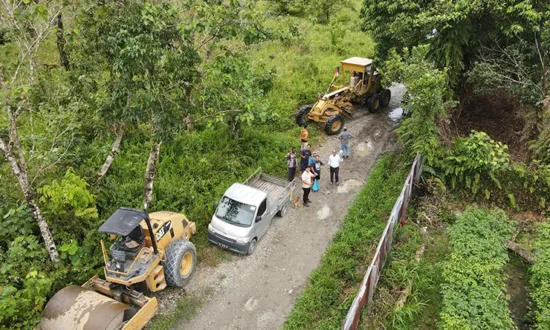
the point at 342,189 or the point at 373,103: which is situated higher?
the point at 373,103

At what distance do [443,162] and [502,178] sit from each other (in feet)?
6.37

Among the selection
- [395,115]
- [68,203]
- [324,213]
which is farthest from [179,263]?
[395,115]

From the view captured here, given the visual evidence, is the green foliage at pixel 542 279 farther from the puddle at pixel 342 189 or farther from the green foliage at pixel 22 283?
the green foliage at pixel 22 283

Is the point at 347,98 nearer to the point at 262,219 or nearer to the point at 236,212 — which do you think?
the point at 262,219

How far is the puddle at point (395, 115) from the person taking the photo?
64.8ft

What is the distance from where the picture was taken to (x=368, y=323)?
941 cm

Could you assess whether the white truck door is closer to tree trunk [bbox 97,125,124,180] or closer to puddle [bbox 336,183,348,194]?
puddle [bbox 336,183,348,194]

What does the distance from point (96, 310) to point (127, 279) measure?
86 centimetres

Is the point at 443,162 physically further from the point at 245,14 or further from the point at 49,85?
the point at 49,85

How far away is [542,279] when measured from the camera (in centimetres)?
955

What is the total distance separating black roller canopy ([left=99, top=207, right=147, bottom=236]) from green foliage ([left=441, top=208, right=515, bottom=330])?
7.06 meters

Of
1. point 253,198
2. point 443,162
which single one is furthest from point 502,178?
point 253,198

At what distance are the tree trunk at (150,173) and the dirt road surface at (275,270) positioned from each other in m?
2.74

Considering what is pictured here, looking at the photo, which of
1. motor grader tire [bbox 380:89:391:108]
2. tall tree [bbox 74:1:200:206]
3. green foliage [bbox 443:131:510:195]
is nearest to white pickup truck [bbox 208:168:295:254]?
tall tree [bbox 74:1:200:206]
